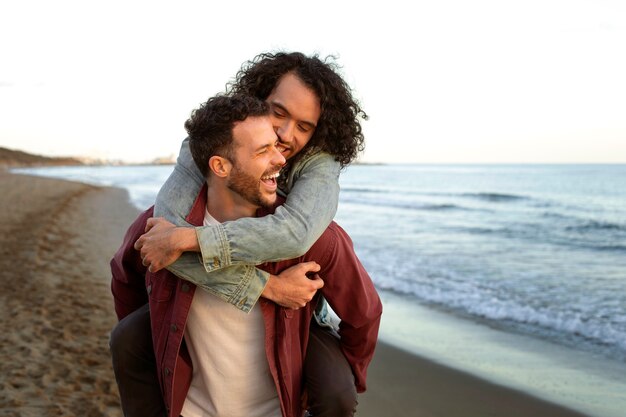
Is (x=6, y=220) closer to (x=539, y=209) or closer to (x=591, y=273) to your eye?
(x=591, y=273)

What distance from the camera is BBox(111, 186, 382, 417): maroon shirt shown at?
2492mm

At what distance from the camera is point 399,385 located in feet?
16.2

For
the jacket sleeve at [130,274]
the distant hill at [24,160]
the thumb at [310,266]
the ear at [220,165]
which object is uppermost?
the ear at [220,165]

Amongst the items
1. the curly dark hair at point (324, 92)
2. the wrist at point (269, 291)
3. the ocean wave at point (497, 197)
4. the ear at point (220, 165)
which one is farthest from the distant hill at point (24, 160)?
the wrist at point (269, 291)

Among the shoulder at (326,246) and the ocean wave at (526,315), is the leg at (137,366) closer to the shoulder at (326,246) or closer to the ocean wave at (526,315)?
the shoulder at (326,246)

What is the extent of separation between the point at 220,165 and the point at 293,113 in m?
0.52

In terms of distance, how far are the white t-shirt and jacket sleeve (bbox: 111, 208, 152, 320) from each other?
0.37 metres

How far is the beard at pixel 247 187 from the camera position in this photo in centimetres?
248

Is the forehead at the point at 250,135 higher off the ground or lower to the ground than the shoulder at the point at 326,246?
higher

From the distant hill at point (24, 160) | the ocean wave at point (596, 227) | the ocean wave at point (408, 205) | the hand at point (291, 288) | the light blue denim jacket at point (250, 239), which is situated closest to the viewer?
the light blue denim jacket at point (250, 239)

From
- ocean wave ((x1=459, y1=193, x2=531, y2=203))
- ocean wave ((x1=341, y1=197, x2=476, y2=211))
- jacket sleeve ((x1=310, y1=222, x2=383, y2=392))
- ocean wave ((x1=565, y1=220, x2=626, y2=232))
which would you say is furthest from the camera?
ocean wave ((x1=459, y1=193, x2=531, y2=203))

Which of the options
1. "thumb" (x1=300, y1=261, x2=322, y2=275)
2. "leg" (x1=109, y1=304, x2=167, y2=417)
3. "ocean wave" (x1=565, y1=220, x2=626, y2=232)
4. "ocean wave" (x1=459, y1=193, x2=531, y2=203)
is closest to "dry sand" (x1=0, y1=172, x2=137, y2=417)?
"leg" (x1=109, y1=304, x2=167, y2=417)

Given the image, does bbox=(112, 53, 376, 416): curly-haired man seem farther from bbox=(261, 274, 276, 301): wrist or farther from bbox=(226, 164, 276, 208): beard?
bbox=(226, 164, 276, 208): beard

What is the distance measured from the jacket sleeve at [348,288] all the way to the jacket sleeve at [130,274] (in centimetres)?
83
